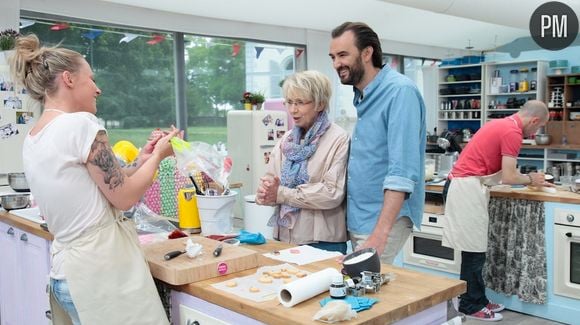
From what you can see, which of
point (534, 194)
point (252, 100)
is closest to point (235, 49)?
point (252, 100)

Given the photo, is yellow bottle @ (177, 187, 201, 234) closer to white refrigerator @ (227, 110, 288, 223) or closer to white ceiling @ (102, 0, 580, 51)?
white refrigerator @ (227, 110, 288, 223)

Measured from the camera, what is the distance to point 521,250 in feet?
12.3

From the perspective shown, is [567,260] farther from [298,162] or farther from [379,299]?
[379,299]

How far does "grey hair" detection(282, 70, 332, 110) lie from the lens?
7.25ft

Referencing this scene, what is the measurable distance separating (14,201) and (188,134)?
402 centimetres

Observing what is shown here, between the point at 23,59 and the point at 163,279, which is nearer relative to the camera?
the point at 23,59

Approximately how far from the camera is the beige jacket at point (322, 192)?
2.14 metres

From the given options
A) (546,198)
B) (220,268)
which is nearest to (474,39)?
(546,198)

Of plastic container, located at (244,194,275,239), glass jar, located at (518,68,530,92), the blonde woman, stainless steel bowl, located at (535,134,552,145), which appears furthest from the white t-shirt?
glass jar, located at (518,68,530,92)

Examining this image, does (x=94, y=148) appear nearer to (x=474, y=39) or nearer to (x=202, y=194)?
(x=202, y=194)

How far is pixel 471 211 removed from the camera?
365 cm

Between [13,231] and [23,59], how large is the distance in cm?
163

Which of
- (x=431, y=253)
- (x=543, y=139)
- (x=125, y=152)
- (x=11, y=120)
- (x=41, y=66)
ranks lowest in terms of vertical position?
(x=431, y=253)

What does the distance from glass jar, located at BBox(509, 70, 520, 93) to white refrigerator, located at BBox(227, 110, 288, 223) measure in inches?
177
